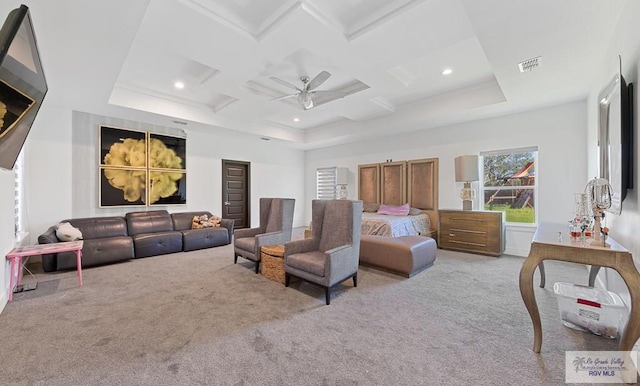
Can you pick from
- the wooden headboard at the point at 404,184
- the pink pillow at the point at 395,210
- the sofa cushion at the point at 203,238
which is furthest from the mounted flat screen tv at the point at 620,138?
the sofa cushion at the point at 203,238

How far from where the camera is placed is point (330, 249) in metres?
3.19

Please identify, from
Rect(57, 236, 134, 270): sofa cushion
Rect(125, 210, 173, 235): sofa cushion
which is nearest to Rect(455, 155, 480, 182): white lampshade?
Rect(125, 210, 173, 235): sofa cushion

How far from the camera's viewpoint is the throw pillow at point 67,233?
3.94 metres

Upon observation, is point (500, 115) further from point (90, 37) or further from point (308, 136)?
point (90, 37)

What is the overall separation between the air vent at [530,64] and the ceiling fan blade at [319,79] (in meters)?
2.32

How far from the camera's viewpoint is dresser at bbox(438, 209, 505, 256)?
460 cm

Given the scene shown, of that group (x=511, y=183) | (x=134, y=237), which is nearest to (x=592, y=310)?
(x=511, y=183)

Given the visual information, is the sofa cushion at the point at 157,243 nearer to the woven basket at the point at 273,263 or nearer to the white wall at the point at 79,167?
the white wall at the point at 79,167

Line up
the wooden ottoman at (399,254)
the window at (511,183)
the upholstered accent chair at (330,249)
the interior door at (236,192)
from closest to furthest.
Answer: the upholstered accent chair at (330,249)
the wooden ottoman at (399,254)
the window at (511,183)
the interior door at (236,192)

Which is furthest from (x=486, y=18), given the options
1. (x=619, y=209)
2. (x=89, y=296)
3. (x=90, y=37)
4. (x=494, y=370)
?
(x=89, y=296)

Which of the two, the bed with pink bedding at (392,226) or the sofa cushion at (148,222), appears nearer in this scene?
the bed with pink bedding at (392,226)

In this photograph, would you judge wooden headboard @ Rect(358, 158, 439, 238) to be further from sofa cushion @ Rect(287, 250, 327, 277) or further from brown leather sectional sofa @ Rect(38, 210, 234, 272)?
brown leather sectional sofa @ Rect(38, 210, 234, 272)

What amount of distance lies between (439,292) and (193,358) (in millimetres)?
2600

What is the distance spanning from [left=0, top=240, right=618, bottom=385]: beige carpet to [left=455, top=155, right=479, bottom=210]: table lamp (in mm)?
1988
